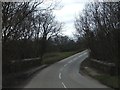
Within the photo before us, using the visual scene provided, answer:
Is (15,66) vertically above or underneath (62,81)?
above

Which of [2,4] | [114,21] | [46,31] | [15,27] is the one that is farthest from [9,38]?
[46,31]

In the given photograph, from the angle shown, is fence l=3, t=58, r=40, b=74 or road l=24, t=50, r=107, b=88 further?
fence l=3, t=58, r=40, b=74

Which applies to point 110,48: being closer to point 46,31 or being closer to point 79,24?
point 79,24

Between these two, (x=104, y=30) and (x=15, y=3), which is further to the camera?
(x=104, y=30)

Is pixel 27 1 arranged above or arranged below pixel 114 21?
above

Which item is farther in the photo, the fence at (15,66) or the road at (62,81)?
the fence at (15,66)

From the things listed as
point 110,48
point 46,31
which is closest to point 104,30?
point 110,48

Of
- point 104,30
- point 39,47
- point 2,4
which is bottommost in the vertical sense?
point 39,47

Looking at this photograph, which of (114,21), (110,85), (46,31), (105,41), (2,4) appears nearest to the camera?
(110,85)

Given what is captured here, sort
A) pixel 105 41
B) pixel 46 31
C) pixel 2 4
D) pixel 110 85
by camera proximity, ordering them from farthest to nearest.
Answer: pixel 46 31
pixel 105 41
pixel 2 4
pixel 110 85

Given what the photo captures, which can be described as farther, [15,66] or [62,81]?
[15,66]

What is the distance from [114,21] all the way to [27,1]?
8.11 m

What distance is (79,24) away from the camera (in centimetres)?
7019

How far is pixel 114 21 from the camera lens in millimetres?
28922
